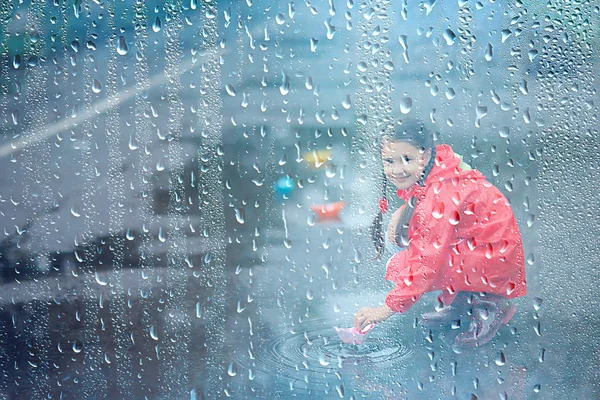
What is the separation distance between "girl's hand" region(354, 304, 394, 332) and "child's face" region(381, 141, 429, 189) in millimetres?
310

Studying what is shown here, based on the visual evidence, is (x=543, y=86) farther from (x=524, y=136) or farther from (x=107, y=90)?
(x=107, y=90)

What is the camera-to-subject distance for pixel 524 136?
1.42m

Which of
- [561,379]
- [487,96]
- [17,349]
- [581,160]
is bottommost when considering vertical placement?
[561,379]

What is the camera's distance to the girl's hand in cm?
144

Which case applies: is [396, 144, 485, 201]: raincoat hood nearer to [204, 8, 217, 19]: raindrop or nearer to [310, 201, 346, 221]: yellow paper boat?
[310, 201, 346, 221]: yellow paper boat

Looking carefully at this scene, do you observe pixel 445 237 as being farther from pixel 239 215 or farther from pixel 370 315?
pixel 239 215

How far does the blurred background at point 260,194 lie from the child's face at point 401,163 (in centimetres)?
3

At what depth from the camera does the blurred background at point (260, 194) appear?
1412 millimetres

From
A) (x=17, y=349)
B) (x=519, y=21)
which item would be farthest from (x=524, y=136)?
(x=17, y=349)

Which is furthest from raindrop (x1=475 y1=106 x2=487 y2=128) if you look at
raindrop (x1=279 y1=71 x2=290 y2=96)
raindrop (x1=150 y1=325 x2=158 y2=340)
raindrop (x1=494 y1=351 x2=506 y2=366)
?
raindrop (x1=150 y1=325 x2=158 y2=340)

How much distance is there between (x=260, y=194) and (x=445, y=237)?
464 millimetres

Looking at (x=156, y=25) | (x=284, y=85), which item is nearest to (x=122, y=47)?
(x=156, y=25)

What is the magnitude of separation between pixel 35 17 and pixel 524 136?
1.25 meters

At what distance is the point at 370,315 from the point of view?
145 centimetres
